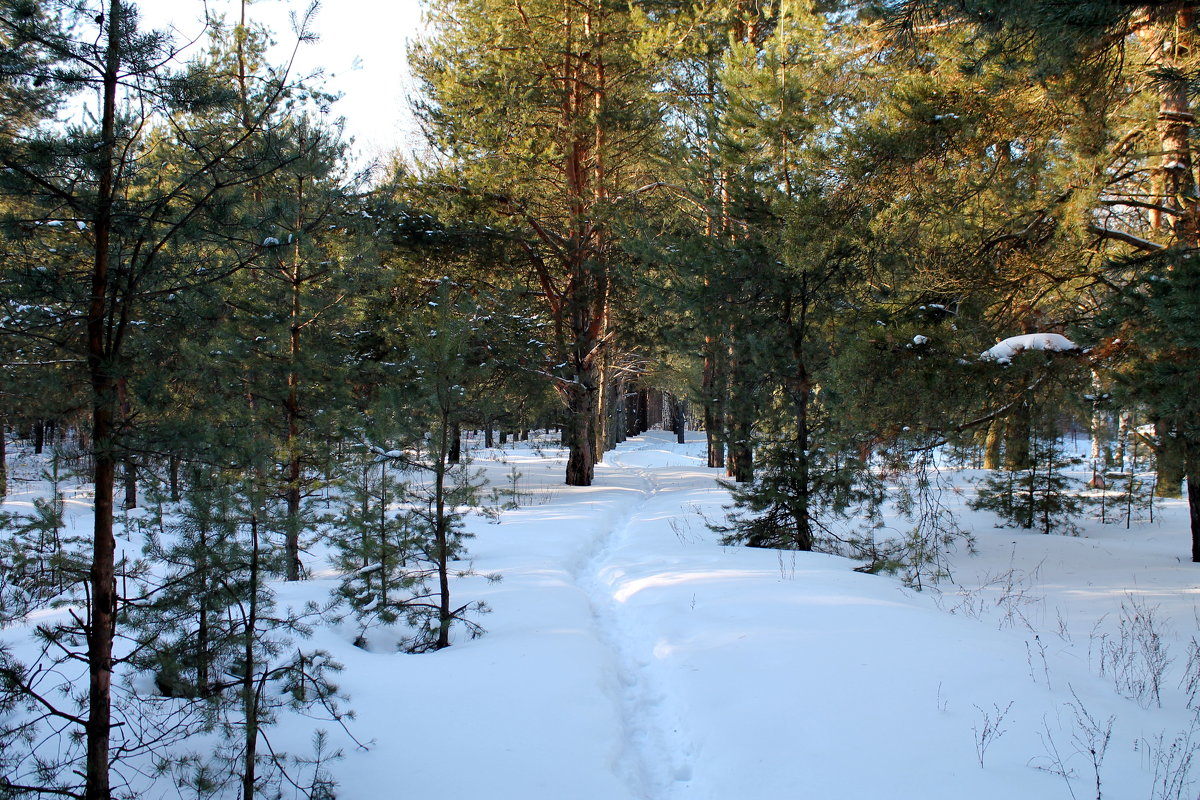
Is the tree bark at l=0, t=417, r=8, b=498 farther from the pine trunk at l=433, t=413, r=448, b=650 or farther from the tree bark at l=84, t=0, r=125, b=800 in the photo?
the pine trunk at l=433, t=413, r=448, b=650

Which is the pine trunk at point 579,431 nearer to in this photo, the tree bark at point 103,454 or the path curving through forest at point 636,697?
the path curving through forest at point 636,697

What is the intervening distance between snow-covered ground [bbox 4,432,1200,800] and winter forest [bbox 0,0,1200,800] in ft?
0.12

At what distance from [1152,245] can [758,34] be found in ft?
44.4

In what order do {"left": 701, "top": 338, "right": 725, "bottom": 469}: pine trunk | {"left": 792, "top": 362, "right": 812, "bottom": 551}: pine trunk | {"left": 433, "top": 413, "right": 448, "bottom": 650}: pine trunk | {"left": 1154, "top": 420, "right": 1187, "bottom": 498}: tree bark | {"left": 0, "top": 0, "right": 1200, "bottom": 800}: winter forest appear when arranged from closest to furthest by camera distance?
{"left": 0, "top": 0, "right": 1200, "bottom": 800}: winter forest
{"left": 433, "top": 413, "right": 448, "bottom": 650}: pine trunk
{"left": 1154, "top": 420, "right": 1187, "bottom": 498}: tree bark
{"left": 792, "top": 362, "right": 812, "bottom": 551}: pine trunk
{"left": 701, "top": 338, "right": 725, "bottom": 469}: pine trunk

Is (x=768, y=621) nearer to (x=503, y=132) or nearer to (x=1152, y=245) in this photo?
(x=1152, y=245)

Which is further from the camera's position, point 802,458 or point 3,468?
point 3,468

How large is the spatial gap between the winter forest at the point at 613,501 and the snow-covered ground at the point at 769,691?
4 centimetres

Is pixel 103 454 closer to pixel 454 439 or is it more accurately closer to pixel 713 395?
pixel 454 439

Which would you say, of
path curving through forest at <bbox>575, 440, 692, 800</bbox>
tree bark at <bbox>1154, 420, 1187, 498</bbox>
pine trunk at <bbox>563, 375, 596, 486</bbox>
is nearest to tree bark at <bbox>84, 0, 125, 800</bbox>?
path curving through forest at <bbox>575, 440, 692, 800</bbox>

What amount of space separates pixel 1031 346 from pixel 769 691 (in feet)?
14.7

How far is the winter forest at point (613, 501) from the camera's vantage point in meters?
3.05

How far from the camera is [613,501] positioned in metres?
14.5

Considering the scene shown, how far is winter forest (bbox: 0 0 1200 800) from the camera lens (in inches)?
120

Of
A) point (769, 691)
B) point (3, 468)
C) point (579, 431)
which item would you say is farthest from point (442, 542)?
point (3, 468)
